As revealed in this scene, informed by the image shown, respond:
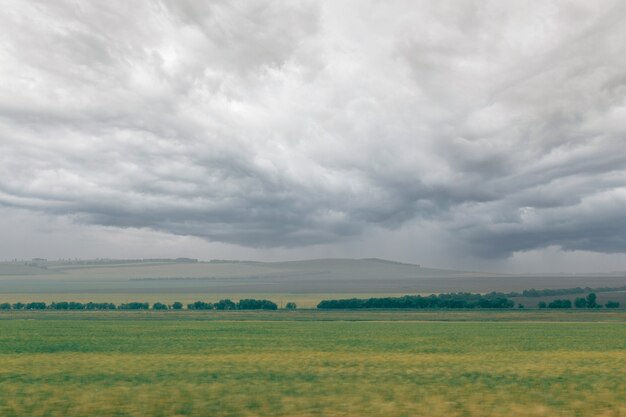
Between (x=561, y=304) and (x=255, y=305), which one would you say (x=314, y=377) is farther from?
(x=561, y=304)

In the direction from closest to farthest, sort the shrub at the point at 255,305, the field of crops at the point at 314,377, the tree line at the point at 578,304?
the field of crops at the point at 314,377 → the tree line at the point at 578,304 → the shrub at the point at 255,305

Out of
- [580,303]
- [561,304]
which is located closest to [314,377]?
[561,304]

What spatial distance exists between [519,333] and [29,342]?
35724mm

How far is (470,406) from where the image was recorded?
51.2ft

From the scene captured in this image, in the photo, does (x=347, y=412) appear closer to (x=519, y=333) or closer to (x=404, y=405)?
(x=404, y=405)

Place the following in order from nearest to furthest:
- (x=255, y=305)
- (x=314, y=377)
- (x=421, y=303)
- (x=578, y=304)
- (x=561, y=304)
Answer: (x=314, y=377)
(x=561, y=304)
(x=421, y=303)
(x=578, y=304)
(x=255, y=305)

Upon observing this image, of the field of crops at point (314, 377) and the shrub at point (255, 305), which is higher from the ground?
the shrub at point (255, 305)

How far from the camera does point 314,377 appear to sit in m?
20.2

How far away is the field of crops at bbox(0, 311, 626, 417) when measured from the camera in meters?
15.5

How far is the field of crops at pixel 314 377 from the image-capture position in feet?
→ 51.0

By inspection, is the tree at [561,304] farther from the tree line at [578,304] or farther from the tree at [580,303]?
the tree at [580,303]

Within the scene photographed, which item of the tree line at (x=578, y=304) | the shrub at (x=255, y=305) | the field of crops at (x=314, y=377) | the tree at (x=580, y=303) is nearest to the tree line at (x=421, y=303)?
the tree line at (x=578, y=304)

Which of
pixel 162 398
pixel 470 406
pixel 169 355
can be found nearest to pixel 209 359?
pixel 169 355

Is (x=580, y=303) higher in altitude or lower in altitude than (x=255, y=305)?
lower
